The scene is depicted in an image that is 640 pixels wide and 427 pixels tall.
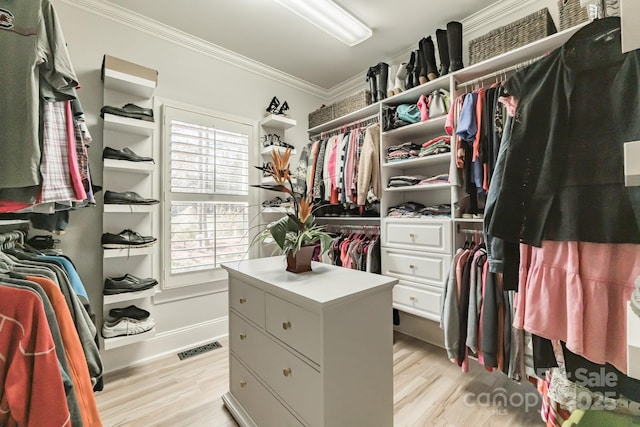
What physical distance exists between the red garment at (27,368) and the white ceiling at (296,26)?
229cm

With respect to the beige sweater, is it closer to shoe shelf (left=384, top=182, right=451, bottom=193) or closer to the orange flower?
shoe shelf (left=384, top=182, right=451, bottom=193)

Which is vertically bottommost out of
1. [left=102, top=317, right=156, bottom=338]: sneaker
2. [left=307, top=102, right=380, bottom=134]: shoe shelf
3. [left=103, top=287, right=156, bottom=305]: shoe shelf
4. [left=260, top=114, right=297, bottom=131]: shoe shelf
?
[left=102, top=317, right=156, bottom=338]: sneaker

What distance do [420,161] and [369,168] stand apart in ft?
1.49

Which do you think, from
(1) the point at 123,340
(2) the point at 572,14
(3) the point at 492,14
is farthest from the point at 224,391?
(3) the point at 492,14

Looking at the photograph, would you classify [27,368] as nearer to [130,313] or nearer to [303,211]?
[303,211]

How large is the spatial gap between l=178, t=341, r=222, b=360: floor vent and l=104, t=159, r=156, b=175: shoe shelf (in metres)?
1.56

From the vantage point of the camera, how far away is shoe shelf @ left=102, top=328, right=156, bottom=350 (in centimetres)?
190

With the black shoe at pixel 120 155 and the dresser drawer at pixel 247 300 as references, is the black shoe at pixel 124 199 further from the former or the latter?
the dresser drawer at pixel 247 300

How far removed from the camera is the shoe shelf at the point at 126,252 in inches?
77.5

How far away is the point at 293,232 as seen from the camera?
143 cm

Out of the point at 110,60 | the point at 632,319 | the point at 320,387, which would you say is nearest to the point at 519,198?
the point at 632,319

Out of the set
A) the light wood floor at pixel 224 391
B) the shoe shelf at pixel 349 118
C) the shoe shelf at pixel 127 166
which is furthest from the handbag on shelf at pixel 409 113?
the shoe shelf at pixel 127 166

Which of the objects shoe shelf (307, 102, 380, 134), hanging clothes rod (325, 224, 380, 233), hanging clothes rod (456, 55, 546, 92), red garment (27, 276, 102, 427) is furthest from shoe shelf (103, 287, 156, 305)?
hanging clothes rod (456, 55, 546, 92)

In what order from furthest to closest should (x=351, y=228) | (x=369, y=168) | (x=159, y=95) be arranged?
(x=351, y=228)
(x=369, y=168)
(x=159, y=95)
